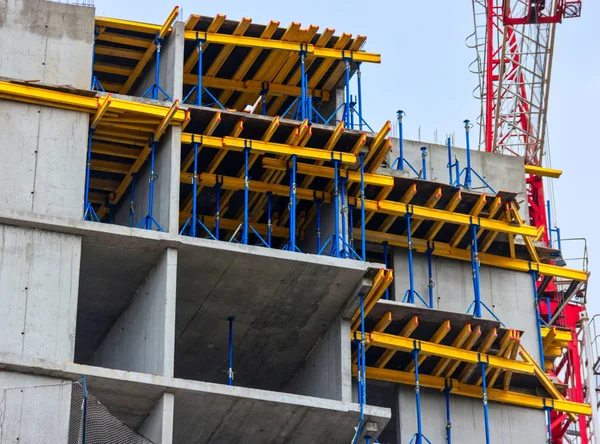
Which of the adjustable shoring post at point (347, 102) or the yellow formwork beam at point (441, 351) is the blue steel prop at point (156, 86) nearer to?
the adjustable shoring post at point (347, 102)

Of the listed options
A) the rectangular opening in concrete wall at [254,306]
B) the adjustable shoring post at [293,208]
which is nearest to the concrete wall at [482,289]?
the rectangular opening in concrete wall at [254,306]

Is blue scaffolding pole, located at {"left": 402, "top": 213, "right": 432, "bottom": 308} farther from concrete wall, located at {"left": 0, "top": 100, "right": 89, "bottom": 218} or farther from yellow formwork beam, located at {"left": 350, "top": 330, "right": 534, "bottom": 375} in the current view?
concrete wall, located at {"left": 0, "top": 100, "right": 89, "bottom": 218}

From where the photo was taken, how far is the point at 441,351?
1956 inches

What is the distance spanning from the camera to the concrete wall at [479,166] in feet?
182

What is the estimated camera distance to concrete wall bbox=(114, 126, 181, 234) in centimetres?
4531

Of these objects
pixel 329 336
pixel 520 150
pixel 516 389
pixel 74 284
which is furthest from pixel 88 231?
pixel 520 150

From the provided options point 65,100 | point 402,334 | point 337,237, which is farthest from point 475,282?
point 65,100

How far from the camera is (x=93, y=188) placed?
50000mm

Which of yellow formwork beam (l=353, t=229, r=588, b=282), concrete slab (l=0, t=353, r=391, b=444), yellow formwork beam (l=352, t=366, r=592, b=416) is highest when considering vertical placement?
yellow formwork beam (l=353, t=229, r=588, b=282)

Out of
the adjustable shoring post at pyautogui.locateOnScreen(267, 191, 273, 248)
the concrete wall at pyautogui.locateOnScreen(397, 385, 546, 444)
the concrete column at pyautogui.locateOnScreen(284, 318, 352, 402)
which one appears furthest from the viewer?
the concrete wall at pyautogui.locateOnScreen(397, 385, 546, 444)

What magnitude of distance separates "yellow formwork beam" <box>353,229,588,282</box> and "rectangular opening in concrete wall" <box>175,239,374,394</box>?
5331 millimetres

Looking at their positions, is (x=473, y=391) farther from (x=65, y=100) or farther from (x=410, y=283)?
(x=65, y=100)

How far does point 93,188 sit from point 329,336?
8330 millimetres

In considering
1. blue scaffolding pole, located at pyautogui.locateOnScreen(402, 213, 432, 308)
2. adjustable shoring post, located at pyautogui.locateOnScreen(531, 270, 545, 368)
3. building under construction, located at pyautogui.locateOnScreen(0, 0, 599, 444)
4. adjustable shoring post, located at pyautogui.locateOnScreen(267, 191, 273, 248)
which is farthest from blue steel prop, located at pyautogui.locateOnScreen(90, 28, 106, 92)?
adjustable shoring post, located at pyautogui.locateOnScreen(531, 270, 545, 368)
